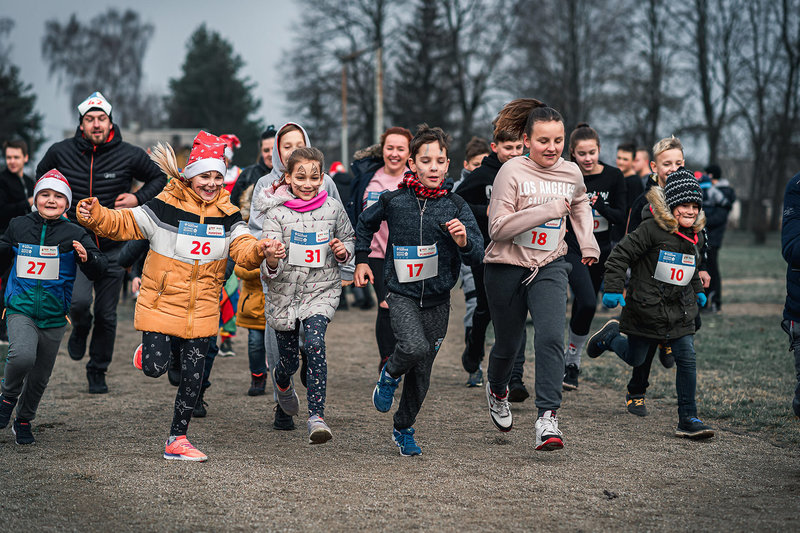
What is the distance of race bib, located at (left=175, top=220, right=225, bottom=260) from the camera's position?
5.44m

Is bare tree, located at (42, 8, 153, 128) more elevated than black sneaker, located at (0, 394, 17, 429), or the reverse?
bare tree, located at (42, 8, 153, 128)

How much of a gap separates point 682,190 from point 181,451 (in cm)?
373

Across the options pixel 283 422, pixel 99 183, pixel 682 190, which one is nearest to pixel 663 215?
pixel 682 190

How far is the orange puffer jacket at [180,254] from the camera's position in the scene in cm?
539

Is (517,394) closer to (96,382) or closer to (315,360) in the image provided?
(315,360)

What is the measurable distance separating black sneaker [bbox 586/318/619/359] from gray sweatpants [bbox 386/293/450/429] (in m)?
1.73

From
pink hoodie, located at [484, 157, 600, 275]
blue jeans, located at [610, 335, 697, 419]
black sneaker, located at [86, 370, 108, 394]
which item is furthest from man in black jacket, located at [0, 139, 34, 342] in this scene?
blue jeans, located at [610, 335, 697, 419]

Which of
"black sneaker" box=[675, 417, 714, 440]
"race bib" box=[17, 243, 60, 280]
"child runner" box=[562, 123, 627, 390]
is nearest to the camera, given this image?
"black sneaker" box=[675, 417, 714, 440]

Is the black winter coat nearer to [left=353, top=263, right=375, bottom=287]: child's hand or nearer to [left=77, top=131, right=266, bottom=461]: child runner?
[left=77, top=131, right=266, bottom=461]: child runner

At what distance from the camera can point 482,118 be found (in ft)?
143

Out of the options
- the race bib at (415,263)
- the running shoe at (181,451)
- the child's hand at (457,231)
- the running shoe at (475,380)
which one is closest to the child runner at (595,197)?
the running shoe at (475,380)

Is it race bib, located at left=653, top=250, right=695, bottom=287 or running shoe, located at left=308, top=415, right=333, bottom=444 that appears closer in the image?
A: running shoe, located at left=308, top=415, right=333, bottom=444

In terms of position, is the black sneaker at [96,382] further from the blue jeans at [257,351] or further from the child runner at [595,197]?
the child runner at [595,197]

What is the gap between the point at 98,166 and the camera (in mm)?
7301
